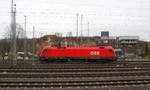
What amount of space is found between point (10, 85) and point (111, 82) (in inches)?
275

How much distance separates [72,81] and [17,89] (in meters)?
4.16

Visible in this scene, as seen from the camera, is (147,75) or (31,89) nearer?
(31,89)

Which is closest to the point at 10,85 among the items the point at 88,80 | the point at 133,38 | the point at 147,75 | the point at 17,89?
the point at 17,89

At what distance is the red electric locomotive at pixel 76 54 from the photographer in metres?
30.3

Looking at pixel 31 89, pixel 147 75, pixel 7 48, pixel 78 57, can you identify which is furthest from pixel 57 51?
pixel 7 48

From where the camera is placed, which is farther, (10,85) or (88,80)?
(88,80)

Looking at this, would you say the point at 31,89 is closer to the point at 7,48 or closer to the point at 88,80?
the point at 88,80

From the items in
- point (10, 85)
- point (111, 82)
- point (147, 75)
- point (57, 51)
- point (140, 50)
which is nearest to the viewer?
point (10, 85)

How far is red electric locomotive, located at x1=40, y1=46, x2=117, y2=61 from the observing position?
99.3 feet

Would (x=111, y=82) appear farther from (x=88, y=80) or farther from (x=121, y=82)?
(x=88, y=80)

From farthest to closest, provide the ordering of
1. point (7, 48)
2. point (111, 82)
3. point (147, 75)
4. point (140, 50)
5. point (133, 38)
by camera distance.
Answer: point (133, 38), point (140, 50), point (7, 48), point (147, 75), point (111, 82)

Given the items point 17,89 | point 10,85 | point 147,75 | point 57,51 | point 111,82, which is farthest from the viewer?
point 57,51

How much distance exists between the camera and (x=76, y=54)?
3061 cm

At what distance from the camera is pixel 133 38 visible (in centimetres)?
7244
